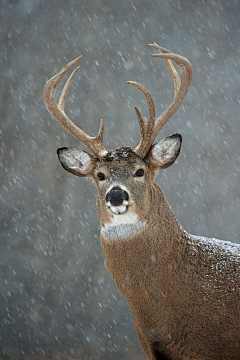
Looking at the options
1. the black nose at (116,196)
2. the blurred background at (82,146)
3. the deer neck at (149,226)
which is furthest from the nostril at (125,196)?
the blurred background at (82,146)

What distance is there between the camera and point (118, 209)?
3.53 m

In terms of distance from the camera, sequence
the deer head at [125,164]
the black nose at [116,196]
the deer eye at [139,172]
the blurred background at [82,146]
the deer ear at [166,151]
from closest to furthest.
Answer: the black nose at [116,196] → the deer head at [125,164] → the deer eye at [139,172] → the deer ear at [166,151] → the blurred background at [82,146]

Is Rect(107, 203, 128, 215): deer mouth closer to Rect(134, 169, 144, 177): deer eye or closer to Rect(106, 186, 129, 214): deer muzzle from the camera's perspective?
Rect(106, 186, 129, 214): deer muzzle

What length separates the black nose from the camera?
3.50 m

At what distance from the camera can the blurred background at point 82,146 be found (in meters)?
7.05

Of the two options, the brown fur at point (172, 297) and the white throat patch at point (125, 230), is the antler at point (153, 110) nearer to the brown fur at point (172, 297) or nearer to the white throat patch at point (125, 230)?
the brown fur at point (172, 297)

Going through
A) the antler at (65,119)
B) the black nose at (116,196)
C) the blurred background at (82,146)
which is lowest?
the blurred background at (82,146)

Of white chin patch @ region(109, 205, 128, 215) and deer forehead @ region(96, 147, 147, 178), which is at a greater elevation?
deer forehead @ region(96, 147, 147, 178)

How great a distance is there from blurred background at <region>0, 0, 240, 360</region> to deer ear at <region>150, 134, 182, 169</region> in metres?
3.27

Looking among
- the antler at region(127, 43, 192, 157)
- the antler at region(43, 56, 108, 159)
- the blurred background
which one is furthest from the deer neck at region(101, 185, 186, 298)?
the blurred background

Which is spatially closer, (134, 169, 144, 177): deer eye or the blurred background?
(134, 169, 144, 177): deer eye

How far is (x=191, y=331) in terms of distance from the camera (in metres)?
3.63

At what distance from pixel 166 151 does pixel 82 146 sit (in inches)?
133

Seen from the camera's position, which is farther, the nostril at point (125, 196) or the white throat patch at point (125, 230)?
the white throat patch at point (125, 230)
